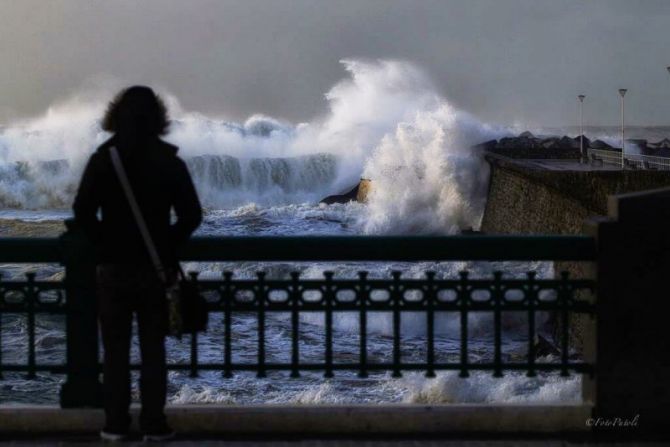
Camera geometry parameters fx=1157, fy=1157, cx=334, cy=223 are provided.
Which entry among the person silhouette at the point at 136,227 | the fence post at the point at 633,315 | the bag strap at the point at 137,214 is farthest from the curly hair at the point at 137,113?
the fence post at the point at 633,315

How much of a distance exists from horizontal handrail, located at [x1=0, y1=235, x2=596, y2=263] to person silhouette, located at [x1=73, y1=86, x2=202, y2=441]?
40 cm

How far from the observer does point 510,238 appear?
4.93m

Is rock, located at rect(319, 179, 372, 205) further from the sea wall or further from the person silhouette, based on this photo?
the person silhouette

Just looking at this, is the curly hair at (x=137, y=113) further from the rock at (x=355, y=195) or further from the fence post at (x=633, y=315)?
the rock at (x=355, y=195)

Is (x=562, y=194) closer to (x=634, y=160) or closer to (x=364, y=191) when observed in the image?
(x=634, y=160)

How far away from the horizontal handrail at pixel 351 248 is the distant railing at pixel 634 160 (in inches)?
1077

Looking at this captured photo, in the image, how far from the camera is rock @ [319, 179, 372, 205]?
5351cm

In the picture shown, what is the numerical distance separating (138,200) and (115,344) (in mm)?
608

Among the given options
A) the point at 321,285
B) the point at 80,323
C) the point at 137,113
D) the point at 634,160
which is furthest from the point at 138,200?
the point at 634,160

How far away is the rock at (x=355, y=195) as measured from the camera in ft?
176

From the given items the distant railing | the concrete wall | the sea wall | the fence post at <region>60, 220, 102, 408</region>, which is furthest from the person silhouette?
the distant railing

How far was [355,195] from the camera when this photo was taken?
58.1 meters

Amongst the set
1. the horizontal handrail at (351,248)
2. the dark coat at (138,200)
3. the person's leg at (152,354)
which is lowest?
the person's leg at (152,354)

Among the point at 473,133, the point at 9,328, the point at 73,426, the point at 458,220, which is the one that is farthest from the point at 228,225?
the point at 73,426
